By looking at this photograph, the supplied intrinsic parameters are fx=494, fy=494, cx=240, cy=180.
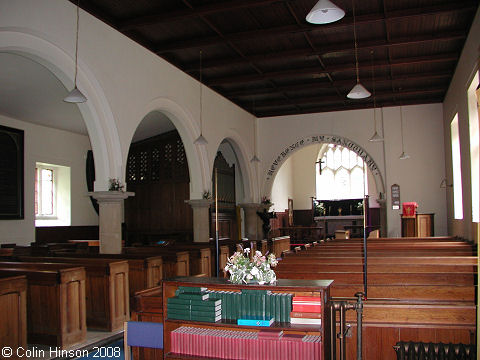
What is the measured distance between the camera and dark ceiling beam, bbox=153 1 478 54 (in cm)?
759

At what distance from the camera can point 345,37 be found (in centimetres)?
900

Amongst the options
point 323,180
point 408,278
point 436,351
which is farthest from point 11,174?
point 323,180

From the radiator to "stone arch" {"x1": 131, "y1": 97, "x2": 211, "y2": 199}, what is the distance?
6.51m

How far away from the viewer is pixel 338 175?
21219mm

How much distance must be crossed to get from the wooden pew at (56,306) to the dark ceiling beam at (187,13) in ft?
13.3

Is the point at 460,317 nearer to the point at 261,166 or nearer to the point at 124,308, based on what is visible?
the point at 124,308

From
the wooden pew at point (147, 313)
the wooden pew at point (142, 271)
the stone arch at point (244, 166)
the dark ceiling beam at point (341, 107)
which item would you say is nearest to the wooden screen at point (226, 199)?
the stone arch at point (244, 166)

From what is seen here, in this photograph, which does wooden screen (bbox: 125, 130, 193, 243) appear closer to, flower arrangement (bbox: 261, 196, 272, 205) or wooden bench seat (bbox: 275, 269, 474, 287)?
flower arrangement (bbox: 261, 196, 272, 205)

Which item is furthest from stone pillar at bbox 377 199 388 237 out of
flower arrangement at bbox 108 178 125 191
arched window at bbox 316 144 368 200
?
flower arrangement at bbox 108 178 125 191

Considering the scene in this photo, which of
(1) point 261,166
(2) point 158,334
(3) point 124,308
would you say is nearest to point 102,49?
(3) point 124,308

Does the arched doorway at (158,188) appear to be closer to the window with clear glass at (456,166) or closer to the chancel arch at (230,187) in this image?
the chancel arch at (230,187)

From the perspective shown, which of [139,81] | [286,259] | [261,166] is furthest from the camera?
[261,166]

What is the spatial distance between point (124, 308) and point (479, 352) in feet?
14.7

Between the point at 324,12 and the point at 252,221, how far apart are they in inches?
373
